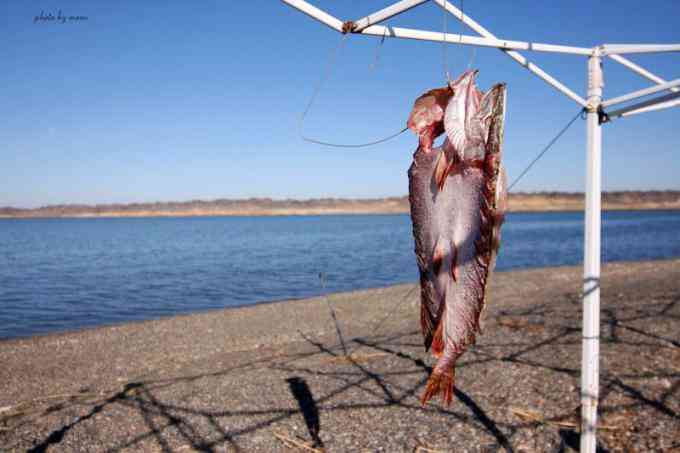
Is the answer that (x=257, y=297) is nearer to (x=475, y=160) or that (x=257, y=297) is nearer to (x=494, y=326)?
(x=494, y=326)

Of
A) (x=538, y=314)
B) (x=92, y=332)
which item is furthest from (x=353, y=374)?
(x=92, y=332)

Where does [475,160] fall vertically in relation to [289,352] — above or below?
above

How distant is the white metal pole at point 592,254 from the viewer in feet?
15.1

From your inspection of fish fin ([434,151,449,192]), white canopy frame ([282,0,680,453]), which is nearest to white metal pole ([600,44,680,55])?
white canopy frame ([282,0,680,453])

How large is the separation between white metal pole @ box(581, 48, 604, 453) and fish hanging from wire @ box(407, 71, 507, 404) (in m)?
2.61

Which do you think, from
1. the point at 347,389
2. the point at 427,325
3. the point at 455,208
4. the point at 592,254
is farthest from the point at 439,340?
the point at 347,389

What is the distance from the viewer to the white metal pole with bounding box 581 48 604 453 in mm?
4613

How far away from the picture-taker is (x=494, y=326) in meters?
13.4

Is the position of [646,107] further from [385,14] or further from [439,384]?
[439,384]

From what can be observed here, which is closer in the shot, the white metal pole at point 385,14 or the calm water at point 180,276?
the white metal pole at point 385,14

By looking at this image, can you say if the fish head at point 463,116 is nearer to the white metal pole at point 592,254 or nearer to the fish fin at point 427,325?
the fish fin at point 427,325

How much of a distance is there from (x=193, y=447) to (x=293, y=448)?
1443 mm

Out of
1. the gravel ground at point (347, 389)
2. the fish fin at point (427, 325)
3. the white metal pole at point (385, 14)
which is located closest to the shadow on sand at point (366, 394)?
the gravel ground at point (347, 389)

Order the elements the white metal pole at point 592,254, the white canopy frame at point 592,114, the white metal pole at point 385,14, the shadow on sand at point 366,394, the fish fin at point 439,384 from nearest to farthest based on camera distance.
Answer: the fish fin at point 439,384 → the white metal pole at point 385,14 → the white canopy frame at point 592,114 → the white metal pole at point 592,254 → the shadow on sand at point 366,394
